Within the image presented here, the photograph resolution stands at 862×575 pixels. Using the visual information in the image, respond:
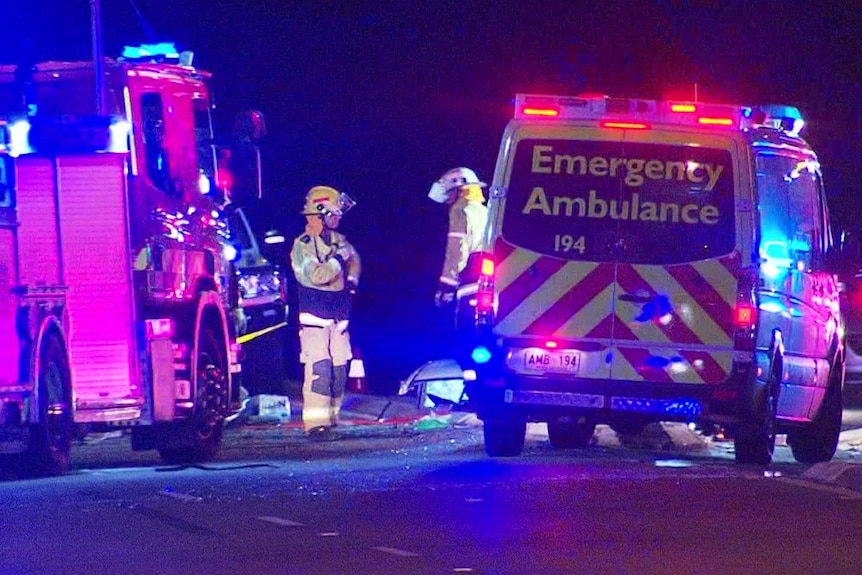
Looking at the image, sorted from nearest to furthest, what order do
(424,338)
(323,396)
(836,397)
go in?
(836,397) → (323,396) → (424,338)

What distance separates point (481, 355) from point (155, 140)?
110 inches

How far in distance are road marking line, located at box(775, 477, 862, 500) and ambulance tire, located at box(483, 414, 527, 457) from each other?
1821 mm

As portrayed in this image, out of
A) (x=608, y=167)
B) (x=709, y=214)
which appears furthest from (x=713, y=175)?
(x=608, y=167)

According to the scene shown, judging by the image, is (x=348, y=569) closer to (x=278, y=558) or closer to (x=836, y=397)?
(x=278, y=558)

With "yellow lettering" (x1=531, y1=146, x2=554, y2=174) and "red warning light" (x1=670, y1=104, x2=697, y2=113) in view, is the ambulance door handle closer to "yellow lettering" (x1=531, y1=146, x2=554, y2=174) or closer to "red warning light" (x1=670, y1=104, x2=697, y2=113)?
"yellow lettering" (x1=531, y1=146, x2=554, y2=174)

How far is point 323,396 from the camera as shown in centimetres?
1521

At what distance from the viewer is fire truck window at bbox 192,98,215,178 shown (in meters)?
13.7

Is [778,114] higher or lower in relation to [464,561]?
higher

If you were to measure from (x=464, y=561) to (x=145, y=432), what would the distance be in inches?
219

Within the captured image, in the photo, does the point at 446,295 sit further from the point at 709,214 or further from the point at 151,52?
the point at 709,214

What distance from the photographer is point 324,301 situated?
50.5 ft

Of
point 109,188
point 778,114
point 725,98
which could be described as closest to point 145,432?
point 109,188

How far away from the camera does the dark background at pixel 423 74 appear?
3231 centimetres

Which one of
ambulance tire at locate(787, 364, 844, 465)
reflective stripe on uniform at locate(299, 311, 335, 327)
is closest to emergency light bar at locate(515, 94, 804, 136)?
ambulance tire at locate(787, 364, 844, 465)
